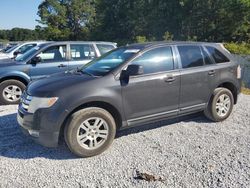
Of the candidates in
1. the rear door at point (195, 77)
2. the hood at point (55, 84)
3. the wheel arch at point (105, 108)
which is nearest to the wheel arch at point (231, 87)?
the rear door at point (195, 77)

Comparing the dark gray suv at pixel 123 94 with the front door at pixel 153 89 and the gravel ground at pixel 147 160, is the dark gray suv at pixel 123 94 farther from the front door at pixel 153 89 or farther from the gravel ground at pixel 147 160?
A: the gravel ground at pixel 147 160

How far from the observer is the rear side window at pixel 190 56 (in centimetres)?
526

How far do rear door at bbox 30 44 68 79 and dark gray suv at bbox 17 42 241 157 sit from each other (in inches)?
117

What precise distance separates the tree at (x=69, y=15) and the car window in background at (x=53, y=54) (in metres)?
41.4

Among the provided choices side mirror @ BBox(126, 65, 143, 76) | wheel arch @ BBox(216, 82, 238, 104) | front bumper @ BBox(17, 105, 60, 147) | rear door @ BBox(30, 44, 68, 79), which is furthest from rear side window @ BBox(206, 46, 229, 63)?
rear door @ BBox(30, 44, 68, 79)

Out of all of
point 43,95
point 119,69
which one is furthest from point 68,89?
point 119,69

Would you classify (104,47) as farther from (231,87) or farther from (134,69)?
(134,69)

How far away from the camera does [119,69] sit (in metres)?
4.61

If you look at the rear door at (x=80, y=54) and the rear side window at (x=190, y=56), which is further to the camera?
the rear door at (x=80, y=54)

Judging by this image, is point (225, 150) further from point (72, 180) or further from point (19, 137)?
point (19, 137)

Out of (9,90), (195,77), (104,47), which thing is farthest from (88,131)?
(104,47)

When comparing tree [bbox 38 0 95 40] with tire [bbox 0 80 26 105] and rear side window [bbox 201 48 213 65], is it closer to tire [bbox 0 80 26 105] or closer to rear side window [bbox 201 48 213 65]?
tire [bbox 0 80 26 105]

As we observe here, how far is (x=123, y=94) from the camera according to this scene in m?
4.56

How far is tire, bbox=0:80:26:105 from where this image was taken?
7723 millimetres
